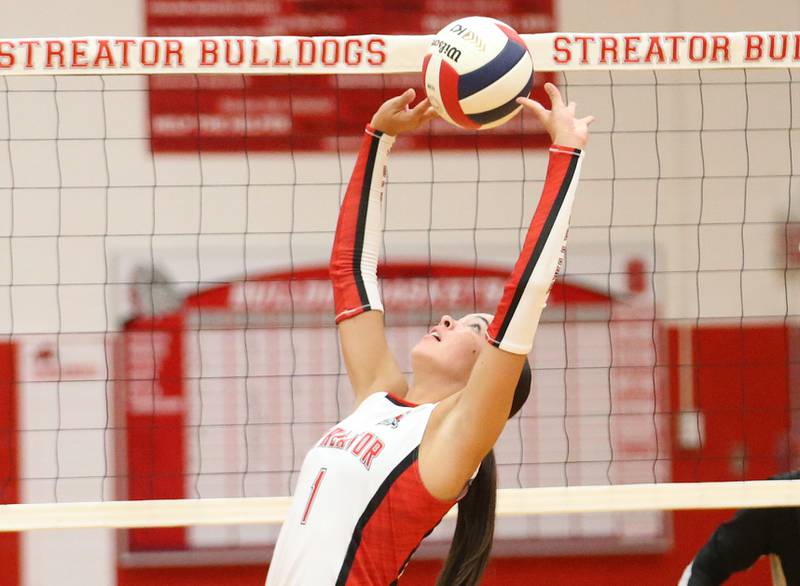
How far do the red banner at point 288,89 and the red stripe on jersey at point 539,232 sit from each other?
11.9 feet

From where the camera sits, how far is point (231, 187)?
233 inches

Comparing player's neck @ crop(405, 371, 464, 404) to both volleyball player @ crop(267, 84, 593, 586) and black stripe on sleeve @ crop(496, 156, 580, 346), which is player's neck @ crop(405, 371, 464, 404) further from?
black stripe on sleeve @ crop(496, 156, 580, 346)

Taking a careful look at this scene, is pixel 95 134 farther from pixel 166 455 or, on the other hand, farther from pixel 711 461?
pixel 711 461

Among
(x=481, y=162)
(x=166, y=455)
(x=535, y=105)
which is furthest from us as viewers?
(x=481, y=162)

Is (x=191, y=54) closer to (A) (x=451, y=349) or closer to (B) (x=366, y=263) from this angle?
(B) (x=366, y=263)

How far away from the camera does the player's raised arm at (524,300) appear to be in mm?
2316

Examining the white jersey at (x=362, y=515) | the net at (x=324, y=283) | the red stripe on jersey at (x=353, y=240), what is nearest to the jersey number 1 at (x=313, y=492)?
the white jersey at (x=362, y=515)

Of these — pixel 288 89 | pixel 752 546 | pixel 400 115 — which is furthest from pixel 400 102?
pixel 288 89

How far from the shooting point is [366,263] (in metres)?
3.07

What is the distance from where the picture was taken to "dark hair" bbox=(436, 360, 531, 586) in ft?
9.13

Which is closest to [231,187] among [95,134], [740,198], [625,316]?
[95,134]

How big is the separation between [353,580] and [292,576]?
14 centimetres

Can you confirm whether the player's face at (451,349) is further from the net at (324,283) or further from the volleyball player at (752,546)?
the net at (324,283)

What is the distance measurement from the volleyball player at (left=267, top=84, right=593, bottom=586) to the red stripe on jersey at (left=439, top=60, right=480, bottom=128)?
0.25 meters
